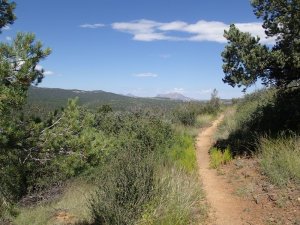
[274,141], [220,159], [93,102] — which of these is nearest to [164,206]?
[274,141]

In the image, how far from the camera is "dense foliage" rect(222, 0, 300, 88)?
10000 millimetres

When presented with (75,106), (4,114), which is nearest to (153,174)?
(75,106)

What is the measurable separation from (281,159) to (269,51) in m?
3.11

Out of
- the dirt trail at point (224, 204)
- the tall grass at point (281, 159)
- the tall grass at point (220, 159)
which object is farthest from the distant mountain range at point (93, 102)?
the tall grass at point (220, 159)

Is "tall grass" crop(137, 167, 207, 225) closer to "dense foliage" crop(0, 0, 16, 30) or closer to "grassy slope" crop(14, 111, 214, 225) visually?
"grassy slope" crop(14, 111, 214, 225)

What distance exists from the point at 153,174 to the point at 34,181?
7537mm

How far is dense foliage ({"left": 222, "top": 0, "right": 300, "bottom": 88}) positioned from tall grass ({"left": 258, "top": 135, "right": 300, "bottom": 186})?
71.7 inches

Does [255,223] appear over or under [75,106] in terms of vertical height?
under

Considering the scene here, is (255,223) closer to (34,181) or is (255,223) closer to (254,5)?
(254,5)

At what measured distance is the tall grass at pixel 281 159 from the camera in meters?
8.56

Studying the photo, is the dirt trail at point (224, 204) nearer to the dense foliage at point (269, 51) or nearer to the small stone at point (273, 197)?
the small stone at point (273, 197)

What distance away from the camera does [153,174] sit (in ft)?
24.1

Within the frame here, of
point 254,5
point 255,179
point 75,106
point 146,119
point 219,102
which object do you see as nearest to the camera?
point 75,106

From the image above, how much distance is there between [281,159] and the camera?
30.8ft
